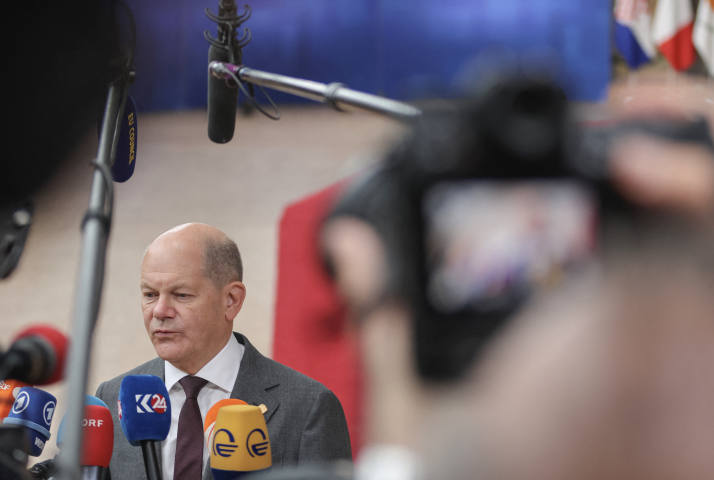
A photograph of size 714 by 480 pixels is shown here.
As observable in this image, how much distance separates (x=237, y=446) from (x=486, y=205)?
0.51m

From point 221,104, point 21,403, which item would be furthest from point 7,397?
point 221,104

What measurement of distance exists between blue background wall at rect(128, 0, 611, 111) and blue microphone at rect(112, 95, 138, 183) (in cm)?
94

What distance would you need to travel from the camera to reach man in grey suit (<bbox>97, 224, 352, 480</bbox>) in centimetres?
129

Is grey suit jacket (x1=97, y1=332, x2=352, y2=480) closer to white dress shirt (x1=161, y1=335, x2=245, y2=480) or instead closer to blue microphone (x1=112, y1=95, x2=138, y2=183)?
white dress shirt (x1=161, y1=335, x2=245, y2=480)

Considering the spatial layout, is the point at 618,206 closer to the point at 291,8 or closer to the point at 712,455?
the point at 712,455

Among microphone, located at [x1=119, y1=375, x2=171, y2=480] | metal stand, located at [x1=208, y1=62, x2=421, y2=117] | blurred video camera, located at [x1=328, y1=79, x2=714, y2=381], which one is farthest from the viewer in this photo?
microphone, located at [x1=119, y1=375, x2=171, y2=480]

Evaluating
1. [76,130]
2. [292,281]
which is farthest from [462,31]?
[76,130]

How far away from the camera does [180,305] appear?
4.38 ft

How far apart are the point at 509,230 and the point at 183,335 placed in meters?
0.97

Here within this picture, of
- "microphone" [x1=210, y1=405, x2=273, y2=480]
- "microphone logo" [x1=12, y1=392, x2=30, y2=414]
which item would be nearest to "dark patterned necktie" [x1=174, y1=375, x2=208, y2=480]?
"microphone logo" [x1=12, y1=392, x2=30, y2=414]

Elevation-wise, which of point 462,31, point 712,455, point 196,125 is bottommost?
point 712,455

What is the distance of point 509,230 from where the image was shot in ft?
1.58

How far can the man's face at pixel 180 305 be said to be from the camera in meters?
1.31

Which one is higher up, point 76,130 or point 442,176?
point 76,130
